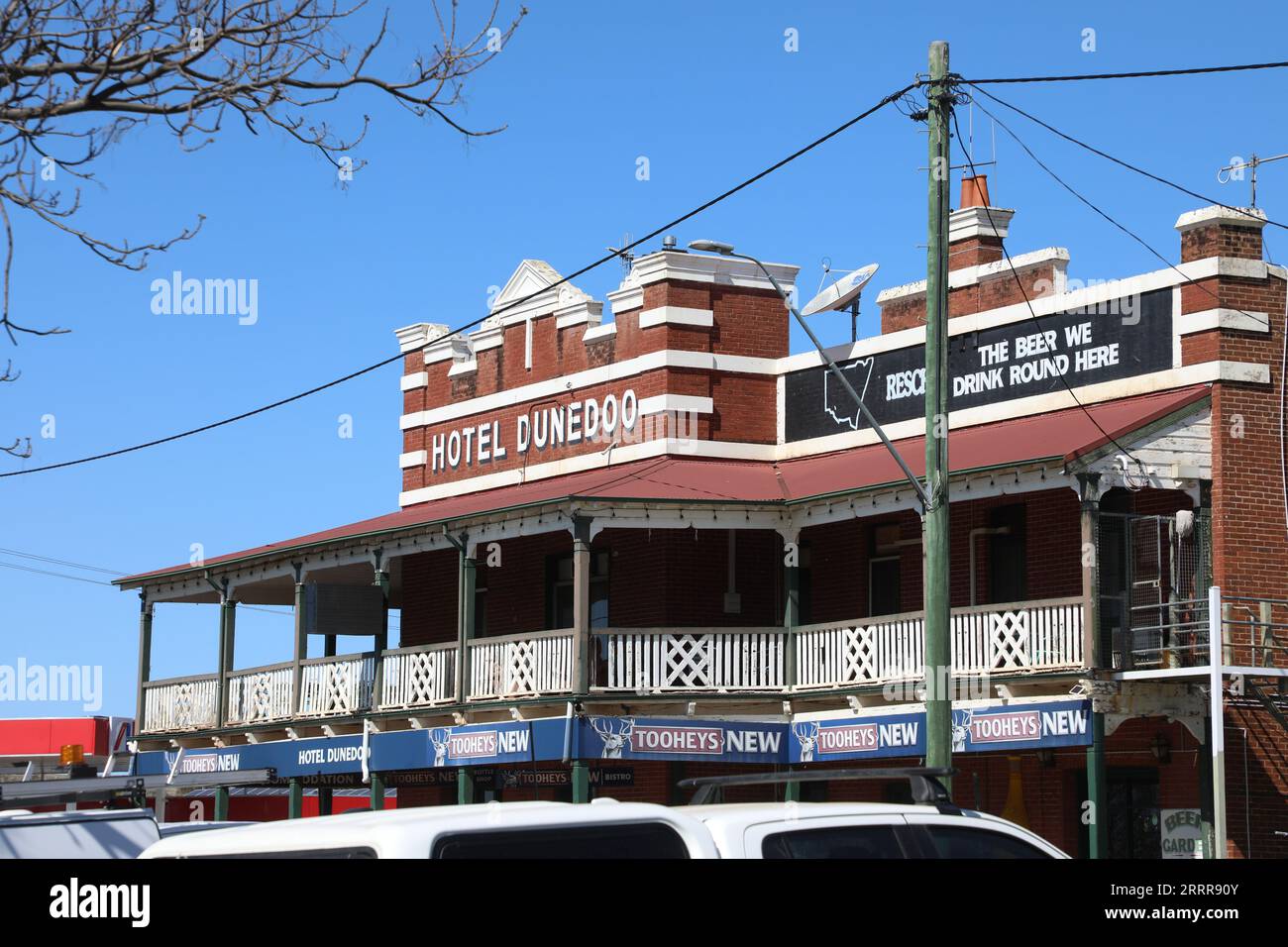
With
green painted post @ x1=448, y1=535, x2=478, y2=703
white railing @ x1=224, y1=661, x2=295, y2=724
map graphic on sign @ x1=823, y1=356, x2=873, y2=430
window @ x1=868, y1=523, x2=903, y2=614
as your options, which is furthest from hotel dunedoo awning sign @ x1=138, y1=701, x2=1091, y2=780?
map graphic on sign @ x1=823, y1=356, x2=873, y2=430

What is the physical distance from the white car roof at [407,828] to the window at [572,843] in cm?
3

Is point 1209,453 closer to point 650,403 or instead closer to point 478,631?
point 650,403

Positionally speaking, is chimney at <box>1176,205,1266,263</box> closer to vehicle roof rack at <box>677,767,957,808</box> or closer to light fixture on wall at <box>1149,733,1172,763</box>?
light fixture on wall at <box>1149,733,1172,763</box>

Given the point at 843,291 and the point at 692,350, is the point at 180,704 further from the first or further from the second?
the point at 843,291

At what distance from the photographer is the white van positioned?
11359 mm

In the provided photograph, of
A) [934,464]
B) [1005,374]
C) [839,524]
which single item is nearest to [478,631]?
[839,524]

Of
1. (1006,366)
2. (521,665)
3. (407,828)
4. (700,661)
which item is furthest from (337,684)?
(407,828)

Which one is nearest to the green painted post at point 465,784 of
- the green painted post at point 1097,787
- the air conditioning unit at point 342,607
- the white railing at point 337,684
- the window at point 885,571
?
the white railing at point 337,684

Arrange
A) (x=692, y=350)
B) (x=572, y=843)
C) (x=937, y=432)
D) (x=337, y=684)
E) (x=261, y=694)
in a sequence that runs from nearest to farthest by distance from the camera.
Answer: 1. (x=572, y=843)
2. (x=937, y=432)
3. (x=692, y=350)
4. (x=337, y=684)
5. (x=261, y=694)

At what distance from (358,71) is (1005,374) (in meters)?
16.8

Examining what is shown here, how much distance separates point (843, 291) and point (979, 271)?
106 inches

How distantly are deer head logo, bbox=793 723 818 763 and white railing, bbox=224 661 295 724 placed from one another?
8882mm

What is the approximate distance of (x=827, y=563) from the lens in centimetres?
2770

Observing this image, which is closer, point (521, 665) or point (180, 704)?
point (521, 665)
